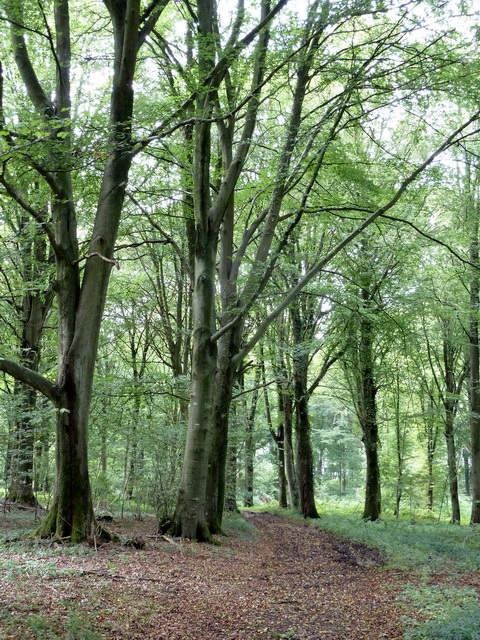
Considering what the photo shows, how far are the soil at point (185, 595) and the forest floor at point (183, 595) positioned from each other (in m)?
0.01

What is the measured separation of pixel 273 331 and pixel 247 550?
11.2 m

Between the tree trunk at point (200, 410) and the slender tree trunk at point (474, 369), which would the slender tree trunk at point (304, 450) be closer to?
the slender tree trunk at point (474, 369)

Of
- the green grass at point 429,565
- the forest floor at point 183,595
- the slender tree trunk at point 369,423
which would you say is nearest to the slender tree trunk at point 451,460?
the slender tree trunk at point 369,423

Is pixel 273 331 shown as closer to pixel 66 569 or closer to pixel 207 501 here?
pixel 207 501

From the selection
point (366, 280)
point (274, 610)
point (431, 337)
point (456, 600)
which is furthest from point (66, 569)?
point (431, 337)

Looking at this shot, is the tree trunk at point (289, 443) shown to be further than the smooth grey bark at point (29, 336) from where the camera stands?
Yes

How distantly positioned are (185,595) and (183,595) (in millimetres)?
27

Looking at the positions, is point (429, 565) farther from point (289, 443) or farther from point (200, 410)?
point (289, 443)

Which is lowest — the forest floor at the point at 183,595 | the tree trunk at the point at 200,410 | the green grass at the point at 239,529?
the green grass at the point at 239,529

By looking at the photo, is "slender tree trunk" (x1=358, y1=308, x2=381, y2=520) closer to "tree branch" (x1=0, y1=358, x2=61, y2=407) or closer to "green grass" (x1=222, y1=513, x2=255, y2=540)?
"green grass" (x1=222, y1=513, x2=255, y2=540)

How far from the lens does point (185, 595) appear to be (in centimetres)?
521

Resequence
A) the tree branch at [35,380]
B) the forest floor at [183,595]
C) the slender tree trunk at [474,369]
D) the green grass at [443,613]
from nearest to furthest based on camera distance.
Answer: the forest floor at [183,595] < the green grass at [443,613] < the tree branch at [35,380] < the slender tree trunk at [474,369]

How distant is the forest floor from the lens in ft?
13.2

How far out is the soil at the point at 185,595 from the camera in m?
4.03
